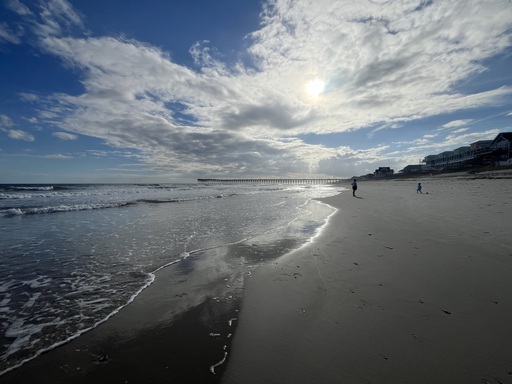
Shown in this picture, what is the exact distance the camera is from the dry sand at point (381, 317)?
254cm

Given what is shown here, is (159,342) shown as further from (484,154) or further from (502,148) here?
(484,154)

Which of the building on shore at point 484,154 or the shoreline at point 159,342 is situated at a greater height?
the building on shore at point 484,154

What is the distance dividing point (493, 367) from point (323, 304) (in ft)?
6.49

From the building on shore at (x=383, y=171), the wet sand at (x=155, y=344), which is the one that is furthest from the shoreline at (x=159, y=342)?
the building on shore at (x=383, y=171)

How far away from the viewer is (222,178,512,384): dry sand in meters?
2.54

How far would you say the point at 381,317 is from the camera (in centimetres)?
347

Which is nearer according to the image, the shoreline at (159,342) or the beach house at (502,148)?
the shoreline at (159,342)

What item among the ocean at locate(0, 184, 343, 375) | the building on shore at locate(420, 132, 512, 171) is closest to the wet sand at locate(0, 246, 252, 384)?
the ocean at locate(0, 184, 343, 375)

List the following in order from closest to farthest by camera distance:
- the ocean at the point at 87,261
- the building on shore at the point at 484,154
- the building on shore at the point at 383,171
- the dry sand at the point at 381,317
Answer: the dry sand at the point at 381,317 < the ocean at the point at 87,261 < the building on shore at the point at 484,154 < the building on shore at the point at 383,171

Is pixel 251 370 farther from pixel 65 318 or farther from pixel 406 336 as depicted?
pixel 65 318

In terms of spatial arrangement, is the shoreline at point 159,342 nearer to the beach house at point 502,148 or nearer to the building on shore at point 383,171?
the beach house at point 502,148

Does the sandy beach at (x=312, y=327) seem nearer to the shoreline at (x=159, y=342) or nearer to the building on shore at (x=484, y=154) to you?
the shoreline at (x=159, y=342)

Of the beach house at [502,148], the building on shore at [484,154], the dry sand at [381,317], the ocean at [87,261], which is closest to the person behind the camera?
the dry sand at [381,317]

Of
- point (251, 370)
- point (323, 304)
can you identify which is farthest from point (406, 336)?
point (251, 370)
